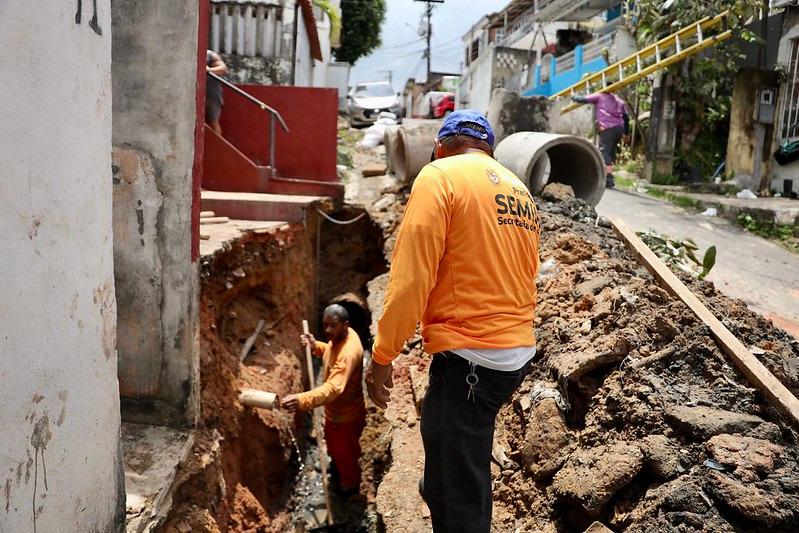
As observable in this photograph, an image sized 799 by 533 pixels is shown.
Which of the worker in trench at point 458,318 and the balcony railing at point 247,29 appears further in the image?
the balcony railing at point 247,29

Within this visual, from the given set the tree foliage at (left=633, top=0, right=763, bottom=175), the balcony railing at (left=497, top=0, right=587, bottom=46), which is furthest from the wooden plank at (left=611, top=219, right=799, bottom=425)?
the balcony railing at (left=497, top=0, right=587, bottom=46)

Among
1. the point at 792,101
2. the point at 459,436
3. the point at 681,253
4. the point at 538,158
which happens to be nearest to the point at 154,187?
the point at 459,436

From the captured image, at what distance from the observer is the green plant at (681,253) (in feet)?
19.7

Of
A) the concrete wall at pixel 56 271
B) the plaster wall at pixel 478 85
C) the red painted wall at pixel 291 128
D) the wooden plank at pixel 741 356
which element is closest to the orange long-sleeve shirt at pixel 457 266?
the concrete wall at pixel 56 271

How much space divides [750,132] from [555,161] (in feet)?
16.8

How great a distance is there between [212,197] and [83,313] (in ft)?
14.9

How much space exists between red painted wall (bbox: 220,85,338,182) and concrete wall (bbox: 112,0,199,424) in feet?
16.5

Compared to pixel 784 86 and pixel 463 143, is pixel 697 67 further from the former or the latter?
pixel 463 143

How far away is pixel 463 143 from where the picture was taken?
2.80 meters

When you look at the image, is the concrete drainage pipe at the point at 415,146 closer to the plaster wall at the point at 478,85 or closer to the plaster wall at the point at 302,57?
the plaster wall at the point at 302,57

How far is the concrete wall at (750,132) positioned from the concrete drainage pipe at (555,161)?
4.72m

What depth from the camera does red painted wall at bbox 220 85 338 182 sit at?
862cm

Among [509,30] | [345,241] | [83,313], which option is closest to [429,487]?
[83,313]

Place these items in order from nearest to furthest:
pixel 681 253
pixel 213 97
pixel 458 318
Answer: pixel 458 318, pixel 681 253, pixel 213 97
